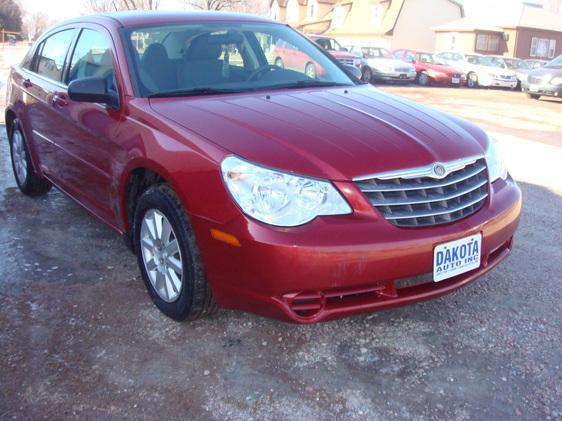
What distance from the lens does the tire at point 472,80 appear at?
2377 centimetres

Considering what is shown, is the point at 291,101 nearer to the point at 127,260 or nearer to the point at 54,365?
the point at 127,260

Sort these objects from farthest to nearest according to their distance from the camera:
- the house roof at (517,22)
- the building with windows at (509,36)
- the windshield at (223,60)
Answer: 1. the house roof at (517,22)
2. the building with windows at (509,36)
3. the windshield at (223,60)

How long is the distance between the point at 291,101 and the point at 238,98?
0.31 m

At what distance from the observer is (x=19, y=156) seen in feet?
17.8

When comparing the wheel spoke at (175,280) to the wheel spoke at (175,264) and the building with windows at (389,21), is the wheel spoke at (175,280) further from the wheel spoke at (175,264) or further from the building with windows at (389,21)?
the building with windows at (389,21)

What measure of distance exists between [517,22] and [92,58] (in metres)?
41.2

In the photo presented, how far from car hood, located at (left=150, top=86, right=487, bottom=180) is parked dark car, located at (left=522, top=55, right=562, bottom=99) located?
50.3 ft

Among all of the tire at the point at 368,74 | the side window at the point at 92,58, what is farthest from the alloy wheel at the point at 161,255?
the tire at the point at 368,74

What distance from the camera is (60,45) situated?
4.61 metres

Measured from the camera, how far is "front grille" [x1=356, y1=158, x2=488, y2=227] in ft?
8.73

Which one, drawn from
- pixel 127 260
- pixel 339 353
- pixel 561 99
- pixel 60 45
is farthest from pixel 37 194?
pixel 561 99

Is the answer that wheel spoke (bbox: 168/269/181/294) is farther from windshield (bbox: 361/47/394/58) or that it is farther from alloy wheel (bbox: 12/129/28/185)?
windshield (bbox: 361/47/394/58)

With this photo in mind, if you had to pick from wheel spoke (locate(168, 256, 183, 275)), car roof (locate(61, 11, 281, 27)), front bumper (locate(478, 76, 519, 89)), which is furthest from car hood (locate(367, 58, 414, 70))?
wheel spoke (locate(168, 256, 183, 275))

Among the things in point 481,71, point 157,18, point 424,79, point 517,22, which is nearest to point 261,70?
point 157,18
